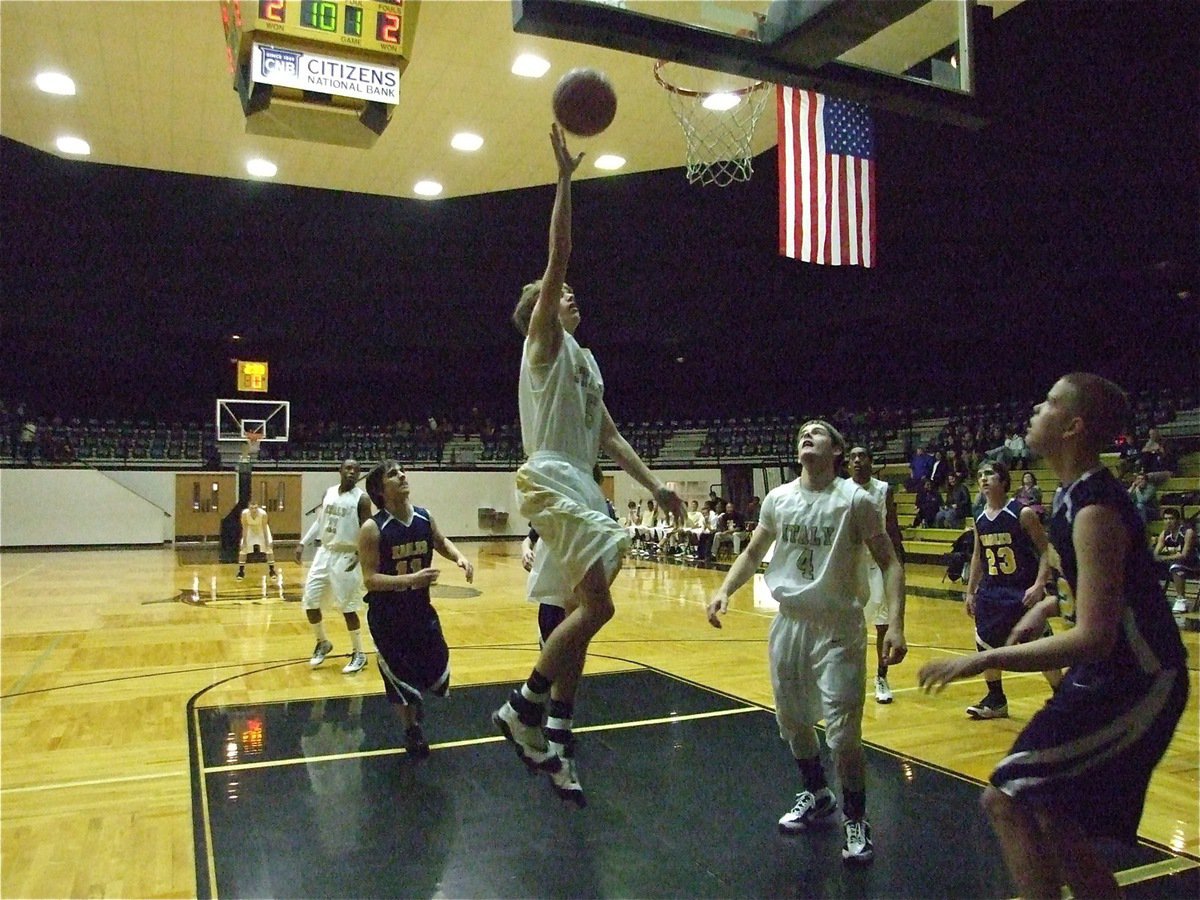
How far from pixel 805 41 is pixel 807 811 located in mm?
3300

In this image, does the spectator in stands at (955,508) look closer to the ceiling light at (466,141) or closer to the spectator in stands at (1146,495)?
the spectator in stands at (1146,495)

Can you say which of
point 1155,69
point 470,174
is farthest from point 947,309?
point 470,174

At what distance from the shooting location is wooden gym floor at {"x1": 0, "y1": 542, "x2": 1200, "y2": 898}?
125 inches

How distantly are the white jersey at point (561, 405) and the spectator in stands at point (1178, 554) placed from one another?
8065 mm

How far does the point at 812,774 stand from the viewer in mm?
3668

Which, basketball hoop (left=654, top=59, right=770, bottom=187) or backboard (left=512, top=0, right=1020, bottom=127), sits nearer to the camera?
backboard (left=512, top=0, right=1020, bottom=127)

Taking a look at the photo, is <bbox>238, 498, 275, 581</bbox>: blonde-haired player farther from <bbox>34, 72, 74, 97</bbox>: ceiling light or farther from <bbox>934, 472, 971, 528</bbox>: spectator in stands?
<bbox>934, 472, 971, 528</bbox>: spectator in stands

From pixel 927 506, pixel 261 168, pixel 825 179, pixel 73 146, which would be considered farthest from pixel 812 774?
pixel 927 506

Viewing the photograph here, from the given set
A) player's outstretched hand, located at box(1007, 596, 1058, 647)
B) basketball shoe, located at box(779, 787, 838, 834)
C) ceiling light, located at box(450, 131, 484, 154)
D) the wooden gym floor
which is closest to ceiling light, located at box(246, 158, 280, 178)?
ceiling light, located at box(450, 131, 484, 154)

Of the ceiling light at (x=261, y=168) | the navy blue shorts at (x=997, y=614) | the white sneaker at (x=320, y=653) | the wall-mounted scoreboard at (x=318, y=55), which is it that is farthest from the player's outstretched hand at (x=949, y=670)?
the ceiling light at (x=261, y=168)

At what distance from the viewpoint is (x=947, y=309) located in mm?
18188

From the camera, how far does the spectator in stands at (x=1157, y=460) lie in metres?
11.5

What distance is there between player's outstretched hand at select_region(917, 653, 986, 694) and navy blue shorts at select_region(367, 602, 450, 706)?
3139 mm

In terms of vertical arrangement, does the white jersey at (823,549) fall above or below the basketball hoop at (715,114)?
below
